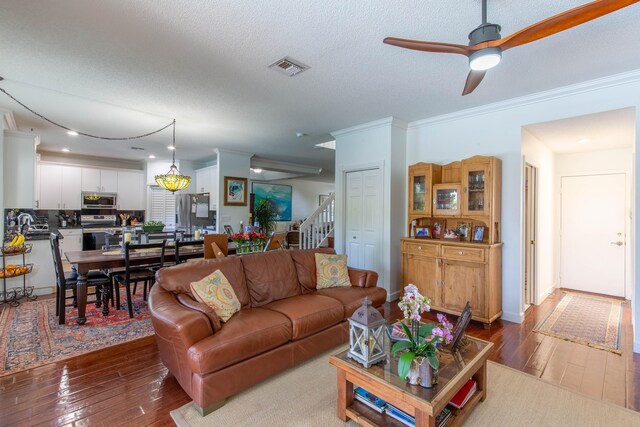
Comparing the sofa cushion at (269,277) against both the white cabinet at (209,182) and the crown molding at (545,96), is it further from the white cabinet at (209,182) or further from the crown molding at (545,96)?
the white cabinet at (209,182)

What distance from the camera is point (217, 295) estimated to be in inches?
99.0

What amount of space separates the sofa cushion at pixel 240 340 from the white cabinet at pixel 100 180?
6.72 m

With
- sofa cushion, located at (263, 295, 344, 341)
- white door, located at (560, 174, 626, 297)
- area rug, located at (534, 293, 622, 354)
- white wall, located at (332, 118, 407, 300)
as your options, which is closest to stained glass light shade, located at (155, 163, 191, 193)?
white wall, located at (332, 118, 407, 300)

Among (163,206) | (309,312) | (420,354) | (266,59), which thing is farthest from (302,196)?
A: (420,354)

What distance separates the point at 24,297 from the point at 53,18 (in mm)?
4249

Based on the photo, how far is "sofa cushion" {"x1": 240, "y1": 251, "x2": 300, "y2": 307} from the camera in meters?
3.00

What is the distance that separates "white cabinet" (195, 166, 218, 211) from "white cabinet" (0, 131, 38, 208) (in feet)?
10.5

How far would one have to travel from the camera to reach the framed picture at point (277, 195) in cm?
1059

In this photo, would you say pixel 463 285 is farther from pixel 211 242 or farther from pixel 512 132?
pixel 211 242

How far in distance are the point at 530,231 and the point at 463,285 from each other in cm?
144

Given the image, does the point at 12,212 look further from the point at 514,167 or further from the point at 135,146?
the point at 514,167

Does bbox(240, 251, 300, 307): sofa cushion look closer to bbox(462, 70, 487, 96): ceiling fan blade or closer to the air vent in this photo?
the air vent

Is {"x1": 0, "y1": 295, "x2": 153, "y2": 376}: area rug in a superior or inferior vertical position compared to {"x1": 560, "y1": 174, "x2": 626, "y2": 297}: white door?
inferior

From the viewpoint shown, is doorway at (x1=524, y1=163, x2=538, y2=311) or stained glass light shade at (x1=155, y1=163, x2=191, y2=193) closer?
doorway at (x1=524, y1=163, x2=538, y2=311)
